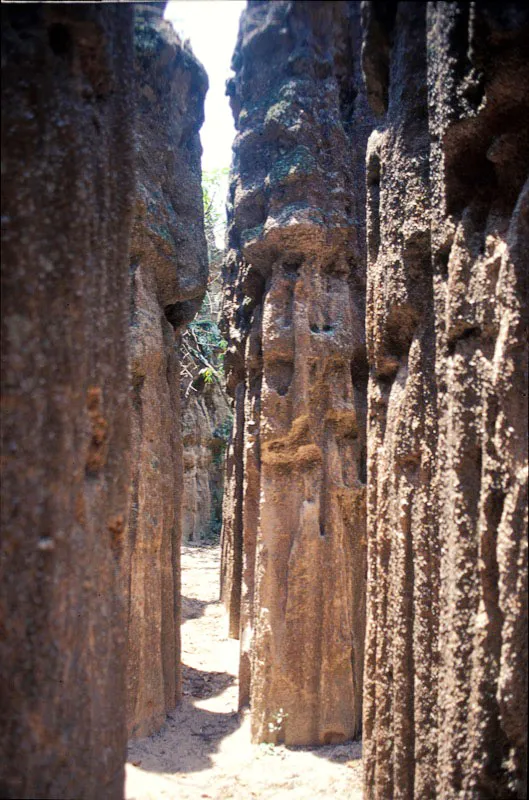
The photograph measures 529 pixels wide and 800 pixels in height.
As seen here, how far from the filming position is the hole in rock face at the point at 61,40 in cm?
191

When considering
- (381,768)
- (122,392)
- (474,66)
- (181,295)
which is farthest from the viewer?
(181,295)

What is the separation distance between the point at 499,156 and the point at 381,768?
2255 mm

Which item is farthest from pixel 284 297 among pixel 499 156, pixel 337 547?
pixel 499 156

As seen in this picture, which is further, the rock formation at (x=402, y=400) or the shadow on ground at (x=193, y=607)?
the shadow on ground at (x=193, y=607)

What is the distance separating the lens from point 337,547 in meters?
5.00

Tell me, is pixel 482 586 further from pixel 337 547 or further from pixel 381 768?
pixel 337 547

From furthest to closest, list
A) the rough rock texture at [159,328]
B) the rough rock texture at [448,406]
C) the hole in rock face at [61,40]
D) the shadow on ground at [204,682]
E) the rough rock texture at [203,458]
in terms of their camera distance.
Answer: the rough rock texture at [203,458] → the shadow on ground at [204,682] → the rough rock texture at [159,328] → the rough rock texture at [448,406] → the hole in rock face at [61,40]

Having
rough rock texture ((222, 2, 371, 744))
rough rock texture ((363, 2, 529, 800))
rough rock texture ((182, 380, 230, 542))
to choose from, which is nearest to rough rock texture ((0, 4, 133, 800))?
rough rock texture ((363, 2, 529, 800))

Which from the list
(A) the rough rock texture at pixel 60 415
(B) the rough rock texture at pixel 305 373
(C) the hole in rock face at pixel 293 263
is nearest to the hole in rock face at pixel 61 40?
(A) the rough rock texture at pixel 60 415

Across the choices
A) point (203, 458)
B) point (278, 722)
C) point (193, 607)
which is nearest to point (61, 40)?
point (278, 722)

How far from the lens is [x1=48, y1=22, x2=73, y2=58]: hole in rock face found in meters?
1.91

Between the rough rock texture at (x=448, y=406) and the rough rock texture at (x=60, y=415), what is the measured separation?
104 centimetres

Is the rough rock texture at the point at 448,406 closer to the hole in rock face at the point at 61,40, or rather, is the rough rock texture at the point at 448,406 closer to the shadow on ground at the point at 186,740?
the hole in rock face at the point at 61,40

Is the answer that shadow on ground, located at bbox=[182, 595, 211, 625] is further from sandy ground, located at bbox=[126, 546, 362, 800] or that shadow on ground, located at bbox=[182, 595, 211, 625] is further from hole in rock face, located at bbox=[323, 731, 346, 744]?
hole in rock face, located at bbox=[323, 731, 346, 744]
